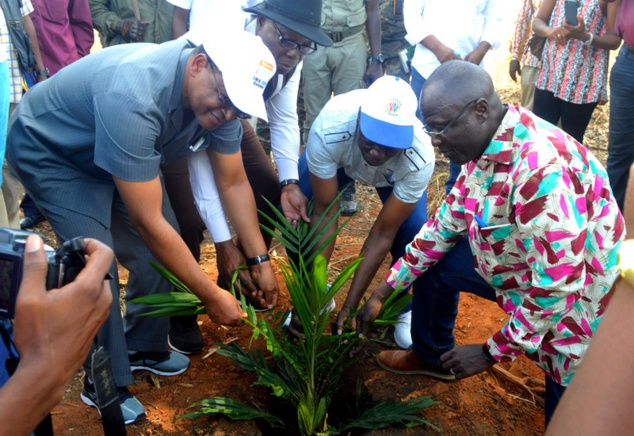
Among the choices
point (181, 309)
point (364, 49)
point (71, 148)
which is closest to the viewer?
point (71, 148)

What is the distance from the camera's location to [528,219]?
6.94 ft

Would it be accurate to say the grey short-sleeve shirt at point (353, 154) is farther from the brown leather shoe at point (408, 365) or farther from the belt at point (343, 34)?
the belt at point (343, 34)

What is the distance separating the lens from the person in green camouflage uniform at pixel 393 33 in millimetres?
5890

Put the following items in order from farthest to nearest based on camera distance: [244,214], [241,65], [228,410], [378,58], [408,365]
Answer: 1. [378,58]
2. [408,365]
3. [244,214]
4. [228,410]
5. [241,65]

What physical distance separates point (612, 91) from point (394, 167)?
84.8 inches

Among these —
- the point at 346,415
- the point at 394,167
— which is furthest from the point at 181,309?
the point at 394,167

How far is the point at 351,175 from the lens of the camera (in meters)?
3.40

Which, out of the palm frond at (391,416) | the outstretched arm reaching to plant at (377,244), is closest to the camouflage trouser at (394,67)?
the outstretched arm reaching to plant at (377,244)

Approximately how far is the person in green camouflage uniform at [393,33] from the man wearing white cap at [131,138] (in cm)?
333

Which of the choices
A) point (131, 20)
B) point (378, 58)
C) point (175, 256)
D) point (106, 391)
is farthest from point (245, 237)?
point (378, 58)

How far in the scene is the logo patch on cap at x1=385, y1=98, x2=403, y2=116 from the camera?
2.85 m

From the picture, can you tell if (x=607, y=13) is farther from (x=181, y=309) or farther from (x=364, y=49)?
(x=181, y=309)

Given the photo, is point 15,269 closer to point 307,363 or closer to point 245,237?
point 307,363

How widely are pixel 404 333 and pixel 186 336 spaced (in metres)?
1.25
